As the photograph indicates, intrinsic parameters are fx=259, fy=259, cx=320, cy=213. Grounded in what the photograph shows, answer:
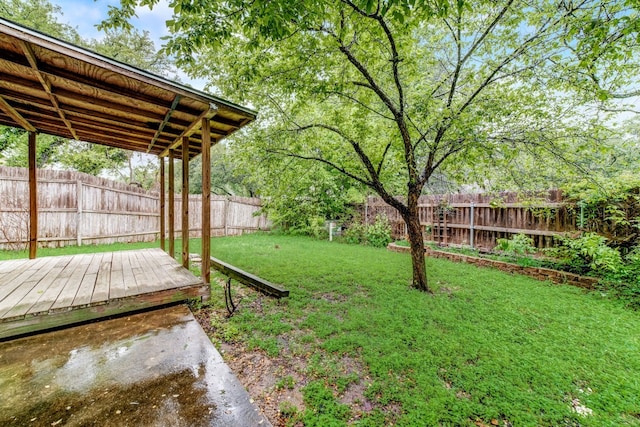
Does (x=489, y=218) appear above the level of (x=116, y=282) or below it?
above

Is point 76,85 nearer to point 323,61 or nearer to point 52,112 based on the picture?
point 52,112

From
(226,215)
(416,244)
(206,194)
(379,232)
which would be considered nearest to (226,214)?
(226,215)

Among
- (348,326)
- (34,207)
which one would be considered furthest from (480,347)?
(34,207)

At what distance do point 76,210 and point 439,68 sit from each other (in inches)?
388

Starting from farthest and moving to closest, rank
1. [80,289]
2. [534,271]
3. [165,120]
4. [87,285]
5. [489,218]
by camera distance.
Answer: [489,218] → [534,271] → [165,120] → [87,285] → [80,289]

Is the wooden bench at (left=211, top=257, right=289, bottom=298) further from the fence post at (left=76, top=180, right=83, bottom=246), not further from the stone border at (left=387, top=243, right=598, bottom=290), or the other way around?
the fence post at (left=76, top=180, right=83, bottom=246)

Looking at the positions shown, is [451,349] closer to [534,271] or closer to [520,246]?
[534,271]

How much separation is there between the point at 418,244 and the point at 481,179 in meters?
1.58

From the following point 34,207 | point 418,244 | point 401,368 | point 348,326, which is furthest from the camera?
point 34,207

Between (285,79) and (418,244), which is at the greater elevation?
(285,79)

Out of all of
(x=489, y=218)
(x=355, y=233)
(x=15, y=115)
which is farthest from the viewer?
(x=355, y=233)

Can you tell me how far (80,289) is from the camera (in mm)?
2984

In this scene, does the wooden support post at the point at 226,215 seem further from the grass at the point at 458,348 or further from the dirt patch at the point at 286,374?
the dirt patch at the point at 286,374

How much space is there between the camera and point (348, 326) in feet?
9.96
